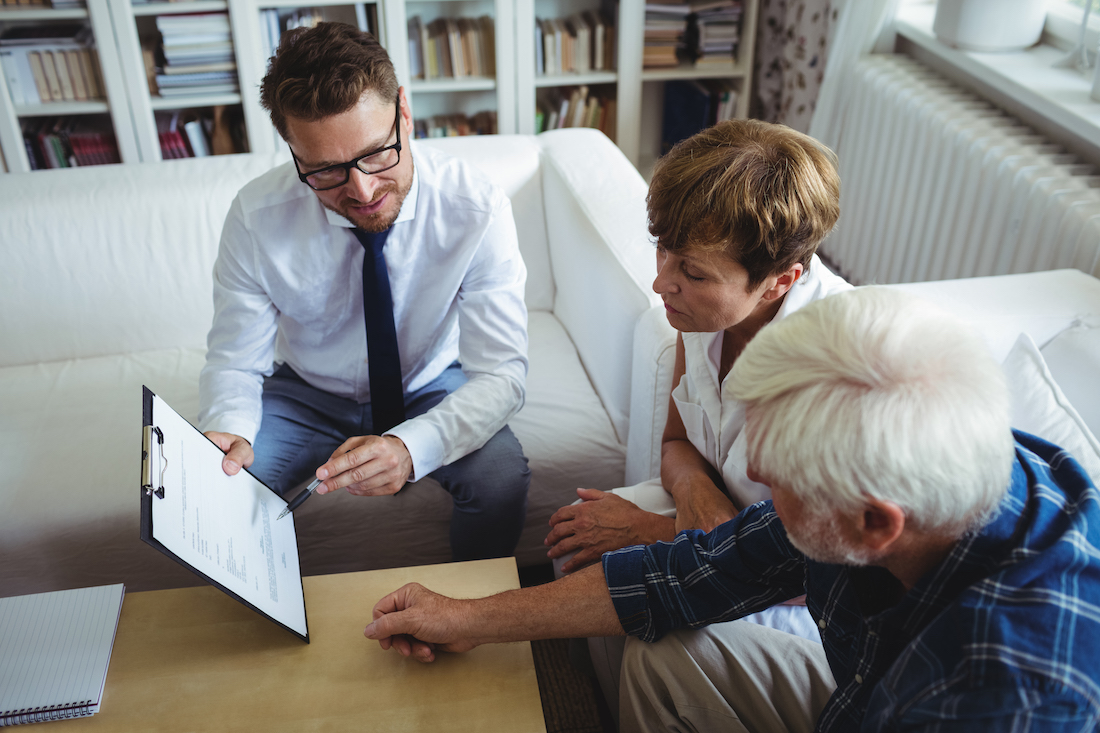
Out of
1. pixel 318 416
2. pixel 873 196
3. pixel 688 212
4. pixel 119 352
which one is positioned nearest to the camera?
pixel 688 212

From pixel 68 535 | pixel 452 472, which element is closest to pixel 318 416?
pixel 452 472

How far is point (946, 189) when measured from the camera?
206cm

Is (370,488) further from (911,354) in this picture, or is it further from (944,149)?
(944,149)

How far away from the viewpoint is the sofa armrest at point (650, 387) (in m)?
1.46

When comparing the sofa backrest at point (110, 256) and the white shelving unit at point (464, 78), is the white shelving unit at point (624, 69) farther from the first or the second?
the sofa backrest at point (110, 256)

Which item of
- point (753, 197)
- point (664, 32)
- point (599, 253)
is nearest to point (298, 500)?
point (753, 197)

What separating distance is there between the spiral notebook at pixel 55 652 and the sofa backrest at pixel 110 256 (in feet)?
3.02

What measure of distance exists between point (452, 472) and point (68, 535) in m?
0.70

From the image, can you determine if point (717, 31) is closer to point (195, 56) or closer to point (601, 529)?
point (195, 56)

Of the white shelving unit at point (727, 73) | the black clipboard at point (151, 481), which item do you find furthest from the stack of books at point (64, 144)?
the black clipboard at point (151, 481)

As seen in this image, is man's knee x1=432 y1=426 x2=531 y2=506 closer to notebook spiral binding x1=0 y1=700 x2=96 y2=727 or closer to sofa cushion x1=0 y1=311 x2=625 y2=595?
sofa cushion x1=0 y1=311 x2=625 y2=595

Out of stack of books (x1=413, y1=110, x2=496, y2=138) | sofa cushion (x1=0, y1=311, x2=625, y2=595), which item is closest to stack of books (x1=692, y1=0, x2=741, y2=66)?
stack of books (x1=413, y1=110, x2=496, y2=138)

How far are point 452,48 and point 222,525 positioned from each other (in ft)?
7.89

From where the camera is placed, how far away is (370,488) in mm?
1300
